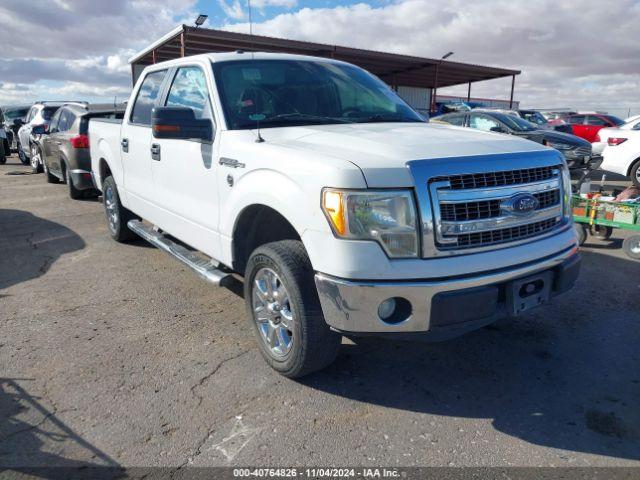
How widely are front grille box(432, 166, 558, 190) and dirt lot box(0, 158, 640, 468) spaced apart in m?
1.28

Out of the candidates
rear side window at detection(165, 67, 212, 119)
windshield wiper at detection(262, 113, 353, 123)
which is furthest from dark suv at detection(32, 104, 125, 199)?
windshield wiper at detection(262, 113, 353, 123)

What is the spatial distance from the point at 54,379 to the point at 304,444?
5.65 ft

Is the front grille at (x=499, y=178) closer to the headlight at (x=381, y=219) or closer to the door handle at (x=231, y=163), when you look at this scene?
the headlight at (x=381, y=219)

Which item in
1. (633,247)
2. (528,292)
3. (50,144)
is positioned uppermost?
(50,144)

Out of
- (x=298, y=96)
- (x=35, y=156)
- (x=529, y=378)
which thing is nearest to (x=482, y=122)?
(x=298, y=96)

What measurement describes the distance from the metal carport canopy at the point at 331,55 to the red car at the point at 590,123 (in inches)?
221

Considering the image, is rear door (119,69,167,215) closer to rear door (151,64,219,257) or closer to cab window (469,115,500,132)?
rear door (151,64,219,257)

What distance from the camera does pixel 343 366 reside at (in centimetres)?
346

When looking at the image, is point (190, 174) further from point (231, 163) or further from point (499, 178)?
point (499, 178)

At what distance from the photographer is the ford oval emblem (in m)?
2.86

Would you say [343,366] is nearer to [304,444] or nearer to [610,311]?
[304,444]

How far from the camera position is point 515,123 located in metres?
11.8

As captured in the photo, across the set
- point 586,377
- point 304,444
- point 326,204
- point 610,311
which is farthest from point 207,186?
point 610,311

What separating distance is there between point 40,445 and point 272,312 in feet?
4.63
